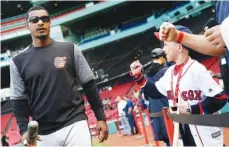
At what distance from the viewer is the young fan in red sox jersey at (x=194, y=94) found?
8.98ft

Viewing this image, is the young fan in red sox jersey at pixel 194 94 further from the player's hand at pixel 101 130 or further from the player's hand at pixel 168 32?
the player's hand at pixel 168 32

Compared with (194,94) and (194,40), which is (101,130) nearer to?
(194,94)

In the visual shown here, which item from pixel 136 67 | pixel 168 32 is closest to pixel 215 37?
pixel 168 32

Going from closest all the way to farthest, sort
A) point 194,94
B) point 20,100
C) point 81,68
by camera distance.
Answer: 1. point 194,94
2. point 20,100
3. point 81,68

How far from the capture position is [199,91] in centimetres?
284

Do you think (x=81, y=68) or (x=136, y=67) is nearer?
(x=81, y=68)

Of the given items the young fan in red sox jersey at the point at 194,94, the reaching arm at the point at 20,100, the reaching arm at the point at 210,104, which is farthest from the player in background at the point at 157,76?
the reaching arm at the point at 20,100

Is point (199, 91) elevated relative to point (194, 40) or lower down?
lower down

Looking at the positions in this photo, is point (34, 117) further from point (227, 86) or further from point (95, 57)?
point (95, 57)

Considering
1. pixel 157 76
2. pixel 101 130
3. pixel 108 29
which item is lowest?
pixel 101 130

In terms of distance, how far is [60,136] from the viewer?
116 inches

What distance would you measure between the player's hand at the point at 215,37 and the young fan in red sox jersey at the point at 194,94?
1.17 m

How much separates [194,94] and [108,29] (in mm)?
29426

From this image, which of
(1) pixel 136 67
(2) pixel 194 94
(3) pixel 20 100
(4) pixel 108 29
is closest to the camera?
(2) pixel 194 94
